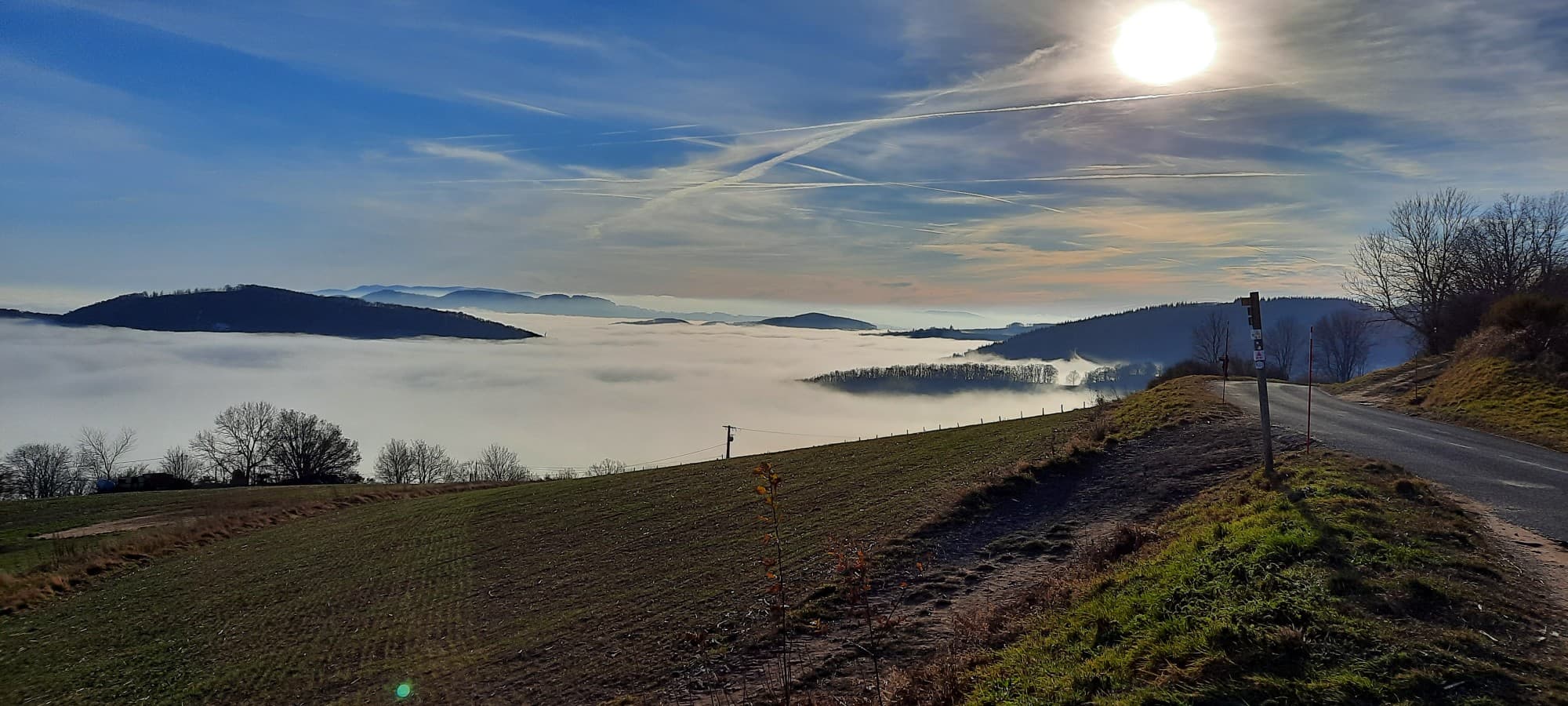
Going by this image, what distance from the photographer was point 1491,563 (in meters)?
7.68

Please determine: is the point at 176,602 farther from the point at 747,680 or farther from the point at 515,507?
the point at 747,680

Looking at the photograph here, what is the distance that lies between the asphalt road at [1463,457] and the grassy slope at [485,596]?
7.20 metres

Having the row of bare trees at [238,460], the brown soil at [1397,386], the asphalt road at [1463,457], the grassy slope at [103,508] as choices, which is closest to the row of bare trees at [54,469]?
the row of bare trees at [238,460]

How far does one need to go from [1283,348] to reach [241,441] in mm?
150419

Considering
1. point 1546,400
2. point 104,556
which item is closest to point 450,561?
point 104,556

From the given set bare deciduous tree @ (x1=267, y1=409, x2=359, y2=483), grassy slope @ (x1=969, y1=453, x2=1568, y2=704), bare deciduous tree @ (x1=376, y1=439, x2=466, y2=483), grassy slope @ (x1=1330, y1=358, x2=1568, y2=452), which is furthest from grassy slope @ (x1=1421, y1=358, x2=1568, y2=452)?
bare deciduous tree @ (x1=376, y1=439, x2=466, y2=483)

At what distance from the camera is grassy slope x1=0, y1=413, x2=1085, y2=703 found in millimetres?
12648

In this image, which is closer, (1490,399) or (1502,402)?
(1502,402)

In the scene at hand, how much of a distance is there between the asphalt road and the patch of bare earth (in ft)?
6.74

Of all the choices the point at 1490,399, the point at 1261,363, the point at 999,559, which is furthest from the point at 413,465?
the point at 1490,399

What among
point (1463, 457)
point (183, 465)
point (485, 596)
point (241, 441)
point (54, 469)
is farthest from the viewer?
point (183, 465)

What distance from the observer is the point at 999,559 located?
12.5 metres

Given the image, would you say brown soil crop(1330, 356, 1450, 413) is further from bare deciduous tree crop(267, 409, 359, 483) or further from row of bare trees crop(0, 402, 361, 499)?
bare deciduous tree crop(267, 409, 359, 483)

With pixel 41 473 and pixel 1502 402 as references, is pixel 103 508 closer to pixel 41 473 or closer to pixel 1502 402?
pixel 41 473
